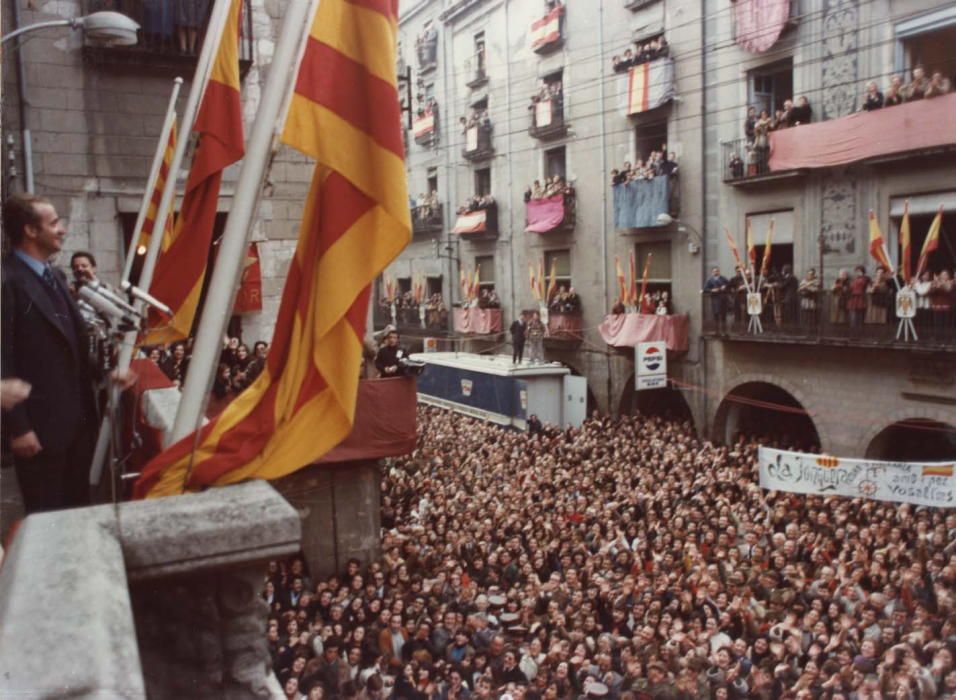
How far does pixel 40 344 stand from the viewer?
2.79m

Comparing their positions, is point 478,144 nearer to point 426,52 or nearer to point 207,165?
point 426,52

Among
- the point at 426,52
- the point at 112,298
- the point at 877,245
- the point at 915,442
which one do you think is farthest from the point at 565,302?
the point at 112,298

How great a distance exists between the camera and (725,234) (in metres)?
7.43

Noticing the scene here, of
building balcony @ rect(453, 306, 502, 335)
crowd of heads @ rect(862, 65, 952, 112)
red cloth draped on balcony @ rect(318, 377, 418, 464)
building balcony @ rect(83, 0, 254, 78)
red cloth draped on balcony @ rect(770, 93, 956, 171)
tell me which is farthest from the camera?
building balcony @ rect(453, 306, 502, 335)

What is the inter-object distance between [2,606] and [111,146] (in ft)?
23.3

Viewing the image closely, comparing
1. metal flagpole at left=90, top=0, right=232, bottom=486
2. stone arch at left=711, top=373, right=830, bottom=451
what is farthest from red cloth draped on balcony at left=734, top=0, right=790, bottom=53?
metal flagpole at left=90, top=0, right=232, bottom=486

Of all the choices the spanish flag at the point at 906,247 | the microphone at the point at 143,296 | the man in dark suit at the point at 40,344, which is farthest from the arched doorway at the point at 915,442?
the man in dark suit at the point at 40,344

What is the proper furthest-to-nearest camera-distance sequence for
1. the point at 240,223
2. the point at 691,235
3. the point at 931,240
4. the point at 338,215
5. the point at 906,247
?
the point at 691,235 < the point at 906,247 < the point at 931,240 < the point at 338,215 < the point at 240,223

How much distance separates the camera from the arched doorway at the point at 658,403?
7.59 m

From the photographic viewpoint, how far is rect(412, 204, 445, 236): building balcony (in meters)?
7.50

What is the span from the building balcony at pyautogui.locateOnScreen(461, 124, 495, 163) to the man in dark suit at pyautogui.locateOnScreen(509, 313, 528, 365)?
1.48m

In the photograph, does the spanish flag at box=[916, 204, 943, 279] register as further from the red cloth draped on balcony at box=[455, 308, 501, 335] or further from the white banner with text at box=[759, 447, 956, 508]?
the red cloth draped on balcony at box=[455, 308, 501, 335]

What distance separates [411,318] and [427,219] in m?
0.92

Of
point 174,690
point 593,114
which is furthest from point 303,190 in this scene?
point 174,690
